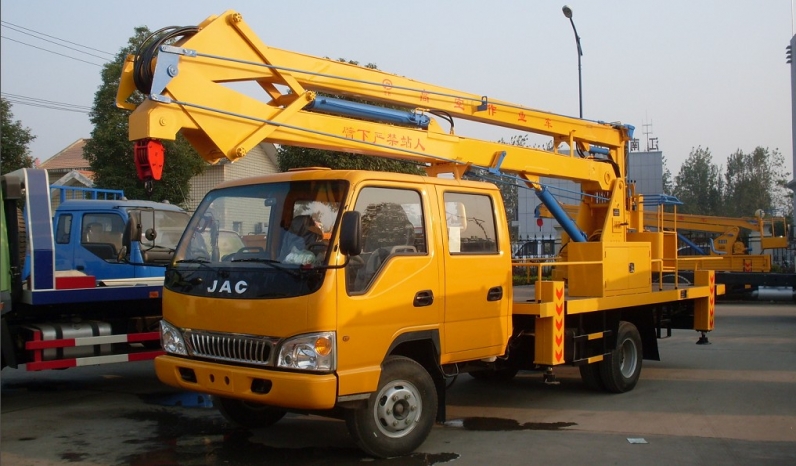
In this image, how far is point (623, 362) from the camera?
29.9ft

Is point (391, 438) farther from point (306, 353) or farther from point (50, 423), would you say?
point (50, 423)

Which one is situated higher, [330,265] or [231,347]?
[330,265]

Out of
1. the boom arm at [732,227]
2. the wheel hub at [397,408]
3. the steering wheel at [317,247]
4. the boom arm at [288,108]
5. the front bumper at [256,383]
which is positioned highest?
the boom arm at [288,108]

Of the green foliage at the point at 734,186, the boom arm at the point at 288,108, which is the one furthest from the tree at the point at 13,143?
the green foliage at the point at 734,186

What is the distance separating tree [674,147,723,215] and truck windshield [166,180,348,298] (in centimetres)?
7282

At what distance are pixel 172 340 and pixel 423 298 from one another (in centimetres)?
213

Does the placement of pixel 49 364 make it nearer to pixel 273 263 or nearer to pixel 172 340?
pixel 172 340

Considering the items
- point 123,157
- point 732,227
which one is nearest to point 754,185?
point 732,227

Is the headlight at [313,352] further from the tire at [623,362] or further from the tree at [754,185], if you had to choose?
the tree at [754,185]

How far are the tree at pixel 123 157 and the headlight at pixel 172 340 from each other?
16008 millimetres

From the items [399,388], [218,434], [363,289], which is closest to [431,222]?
[363,289]

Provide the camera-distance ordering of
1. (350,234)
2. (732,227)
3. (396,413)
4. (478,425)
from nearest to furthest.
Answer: (350,234) < (396,413) < (478,425) < (732,227)

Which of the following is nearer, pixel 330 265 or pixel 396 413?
pixel 330 265

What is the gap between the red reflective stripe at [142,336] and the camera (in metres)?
8.45
